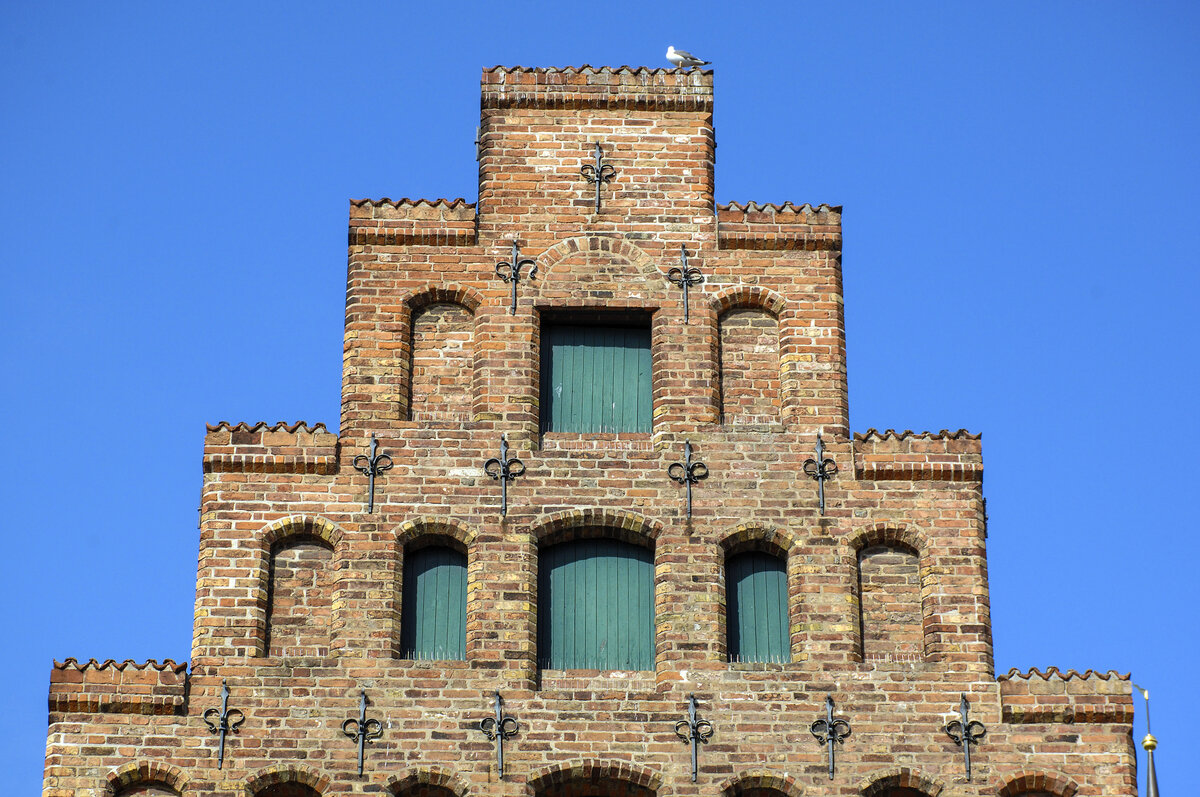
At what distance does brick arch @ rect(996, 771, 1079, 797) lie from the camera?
25438 millimetres

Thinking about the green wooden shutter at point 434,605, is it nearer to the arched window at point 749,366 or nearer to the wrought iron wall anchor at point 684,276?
the arched window at point 749,366

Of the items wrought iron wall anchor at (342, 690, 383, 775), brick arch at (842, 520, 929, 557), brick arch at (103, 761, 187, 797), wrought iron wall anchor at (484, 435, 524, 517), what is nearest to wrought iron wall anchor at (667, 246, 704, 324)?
wrought iron wall anchor at (484, 435, 524, 517)

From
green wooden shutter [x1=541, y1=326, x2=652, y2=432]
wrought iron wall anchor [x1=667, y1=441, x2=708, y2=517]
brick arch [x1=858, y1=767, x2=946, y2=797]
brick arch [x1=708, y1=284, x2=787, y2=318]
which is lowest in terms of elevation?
brick arch [x1=858, y1=767, x2=946, y2=797]

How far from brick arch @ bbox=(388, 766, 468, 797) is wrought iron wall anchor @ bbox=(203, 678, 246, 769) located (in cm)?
181

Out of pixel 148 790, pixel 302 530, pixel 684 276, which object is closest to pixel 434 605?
pixel 302 530

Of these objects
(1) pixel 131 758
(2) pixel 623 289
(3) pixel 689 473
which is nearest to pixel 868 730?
(3) pixel 689 473

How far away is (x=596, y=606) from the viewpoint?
2667cm

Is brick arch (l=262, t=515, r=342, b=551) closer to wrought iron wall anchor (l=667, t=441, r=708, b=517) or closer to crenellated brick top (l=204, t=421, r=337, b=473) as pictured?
crenellated brick top (l=204, t=421, r=337, b=473)

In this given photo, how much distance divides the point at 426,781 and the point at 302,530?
336cm

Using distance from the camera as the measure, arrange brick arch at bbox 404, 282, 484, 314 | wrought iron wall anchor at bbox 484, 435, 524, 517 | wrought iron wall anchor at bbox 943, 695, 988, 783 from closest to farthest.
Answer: wrought iron wall anchor at bbox 943, 695, 988, 783 → wrought iron wall anchor at bbox 484, 435, 524, 517 → brick arch at bbox 404, 282, 484, 314

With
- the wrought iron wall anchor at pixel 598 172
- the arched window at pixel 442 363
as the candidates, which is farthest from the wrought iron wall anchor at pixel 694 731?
the wrought iron wall anchor at pixel 598 172

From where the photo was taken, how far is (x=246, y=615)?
26078 millimetres

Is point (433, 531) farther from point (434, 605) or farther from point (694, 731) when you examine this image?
point (694, 731)

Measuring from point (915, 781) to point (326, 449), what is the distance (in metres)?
7.57
